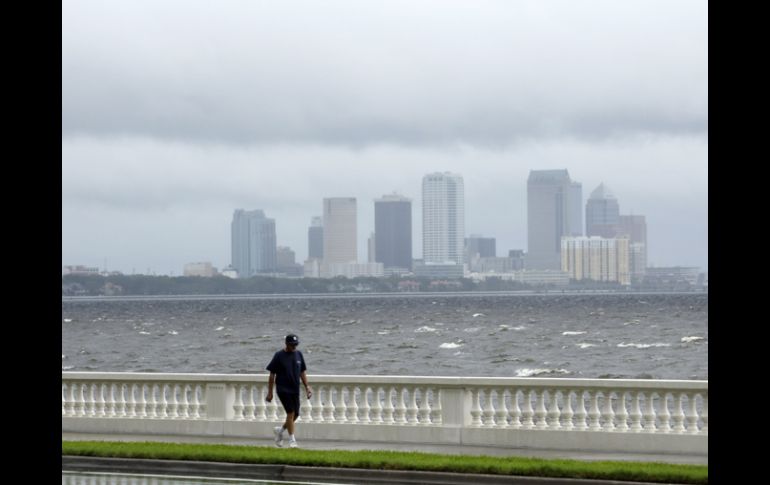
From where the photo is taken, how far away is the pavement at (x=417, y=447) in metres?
16.9

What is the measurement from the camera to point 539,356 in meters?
86.6

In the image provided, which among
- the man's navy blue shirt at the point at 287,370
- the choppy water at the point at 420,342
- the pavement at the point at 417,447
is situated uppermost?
the man's navy blue shirt at the point at 287,370

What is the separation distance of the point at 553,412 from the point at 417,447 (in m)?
2.07

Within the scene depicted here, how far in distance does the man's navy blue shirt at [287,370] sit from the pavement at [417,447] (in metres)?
1.11

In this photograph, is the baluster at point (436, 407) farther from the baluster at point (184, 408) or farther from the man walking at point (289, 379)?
the baluster at point (184, 408)

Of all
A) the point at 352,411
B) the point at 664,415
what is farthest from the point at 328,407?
the point at 664,415

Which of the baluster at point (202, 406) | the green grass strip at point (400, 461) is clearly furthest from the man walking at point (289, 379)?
the baluster at point (202, 406)

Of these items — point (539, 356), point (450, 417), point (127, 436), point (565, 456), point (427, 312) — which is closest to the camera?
point (565, 456)

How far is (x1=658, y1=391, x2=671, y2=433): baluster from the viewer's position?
17.0 metres

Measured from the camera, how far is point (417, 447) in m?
18.5

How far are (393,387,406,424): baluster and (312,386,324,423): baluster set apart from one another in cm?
126
